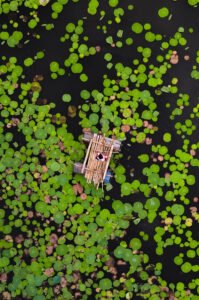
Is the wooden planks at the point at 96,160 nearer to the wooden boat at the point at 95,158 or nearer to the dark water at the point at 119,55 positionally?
the wooden boat at the point at 95,158

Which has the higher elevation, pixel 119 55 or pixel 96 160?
pixel 119 55

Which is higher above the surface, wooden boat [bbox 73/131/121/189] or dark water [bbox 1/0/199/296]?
dark water [bbox 1/0/199/296]

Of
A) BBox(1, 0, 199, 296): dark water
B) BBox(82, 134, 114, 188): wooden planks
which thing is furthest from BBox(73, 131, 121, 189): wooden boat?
BBox(1, 0, 199, 296): dark water

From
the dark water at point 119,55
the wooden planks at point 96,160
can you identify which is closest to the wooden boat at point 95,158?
the wooden planks at point 96,160

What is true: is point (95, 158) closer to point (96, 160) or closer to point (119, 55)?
point (96, 160)

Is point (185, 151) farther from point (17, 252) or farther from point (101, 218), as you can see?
point (17, 252)

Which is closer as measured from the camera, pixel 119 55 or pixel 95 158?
pixel 95 158

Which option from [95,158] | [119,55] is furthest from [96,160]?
[119,55]

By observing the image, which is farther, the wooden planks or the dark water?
the dark water

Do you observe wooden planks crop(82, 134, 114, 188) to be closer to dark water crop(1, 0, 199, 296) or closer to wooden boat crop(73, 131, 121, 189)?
wooden boat crop(73, 131, 121, 189)
